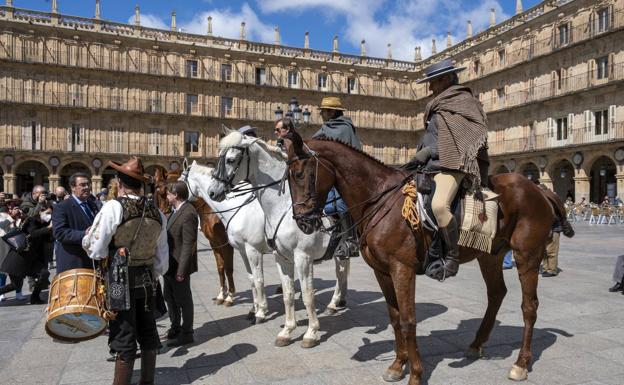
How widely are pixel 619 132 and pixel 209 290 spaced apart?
1013 inches

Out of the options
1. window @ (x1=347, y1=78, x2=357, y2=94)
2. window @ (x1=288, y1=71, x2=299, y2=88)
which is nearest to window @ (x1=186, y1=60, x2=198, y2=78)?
window @ (x1=288, y1=71, x2=299, y2=88)

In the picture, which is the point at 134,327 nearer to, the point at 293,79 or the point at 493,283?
the point at 493,283

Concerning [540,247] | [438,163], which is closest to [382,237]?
[438,163]

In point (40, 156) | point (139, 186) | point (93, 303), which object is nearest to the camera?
point (93, 303)

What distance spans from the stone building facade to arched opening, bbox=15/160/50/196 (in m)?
0.08

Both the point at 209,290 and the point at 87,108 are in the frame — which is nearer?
the point at 209,290

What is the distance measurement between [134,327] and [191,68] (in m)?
34.7

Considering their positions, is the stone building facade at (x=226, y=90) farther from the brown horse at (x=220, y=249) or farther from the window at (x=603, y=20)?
the brown horse at (x=220, y=249)

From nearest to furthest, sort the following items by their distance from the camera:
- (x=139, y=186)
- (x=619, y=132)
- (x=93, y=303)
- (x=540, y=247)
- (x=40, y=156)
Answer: (x=93, y=303), (x=139, y=186), (x=540, y=247), (x=619, y=132), (x=40, y=156)

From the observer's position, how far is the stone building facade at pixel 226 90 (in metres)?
26.9

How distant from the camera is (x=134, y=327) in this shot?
123 inches

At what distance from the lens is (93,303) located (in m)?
2.98

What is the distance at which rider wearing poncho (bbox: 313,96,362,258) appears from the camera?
419 cm

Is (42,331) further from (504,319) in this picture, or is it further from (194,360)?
(504,319)
